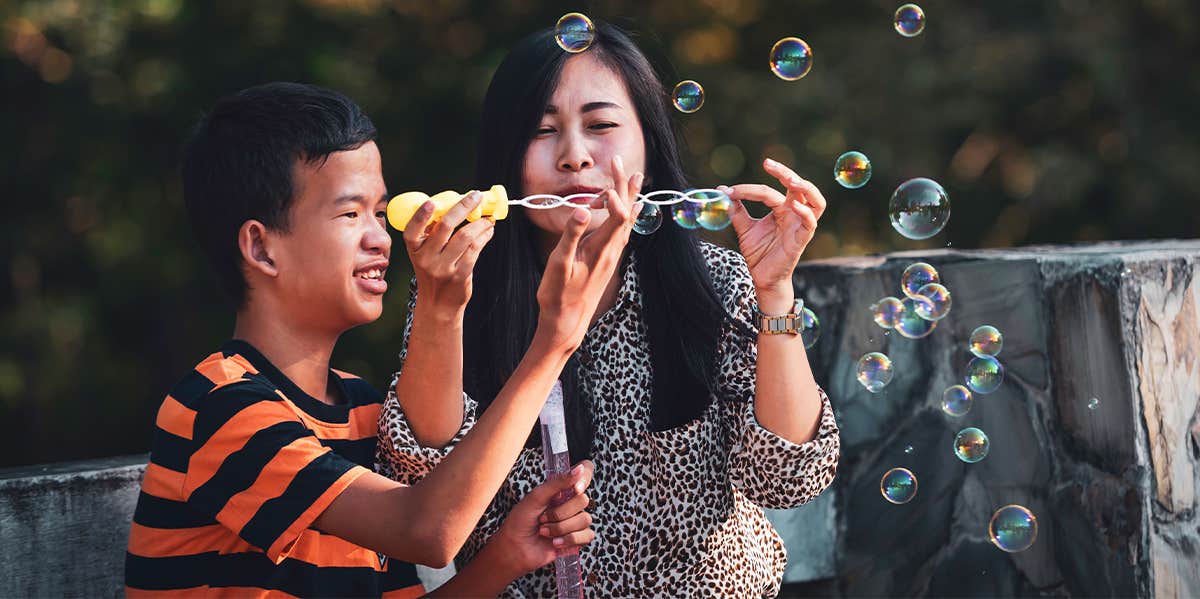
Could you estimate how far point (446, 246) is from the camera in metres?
1.78

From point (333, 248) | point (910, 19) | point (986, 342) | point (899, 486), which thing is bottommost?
point (899, 486)

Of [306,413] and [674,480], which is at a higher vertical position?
[306,413]

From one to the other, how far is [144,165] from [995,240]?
13.1 ft

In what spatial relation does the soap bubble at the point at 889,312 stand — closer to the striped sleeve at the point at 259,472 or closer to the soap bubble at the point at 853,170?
the soap bubble at the point at 853,170

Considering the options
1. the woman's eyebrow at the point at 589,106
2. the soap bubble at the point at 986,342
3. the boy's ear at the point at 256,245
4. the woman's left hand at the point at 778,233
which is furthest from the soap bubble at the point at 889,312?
the boy's ear at the point at 256,245

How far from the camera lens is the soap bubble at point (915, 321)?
8.40 feet

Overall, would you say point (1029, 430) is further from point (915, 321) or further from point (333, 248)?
point (333, 248)

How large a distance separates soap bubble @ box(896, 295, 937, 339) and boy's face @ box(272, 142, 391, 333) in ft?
3.48

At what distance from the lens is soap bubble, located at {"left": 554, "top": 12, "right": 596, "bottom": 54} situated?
7.27 ft

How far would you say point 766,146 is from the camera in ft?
19.9

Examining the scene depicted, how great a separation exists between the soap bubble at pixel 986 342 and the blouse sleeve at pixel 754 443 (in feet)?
1.89

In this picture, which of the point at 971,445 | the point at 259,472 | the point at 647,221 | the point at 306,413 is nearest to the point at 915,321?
the point at 971,445

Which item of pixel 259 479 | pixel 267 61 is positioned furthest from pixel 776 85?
pixel 259 479

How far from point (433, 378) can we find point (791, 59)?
43.1 inches
